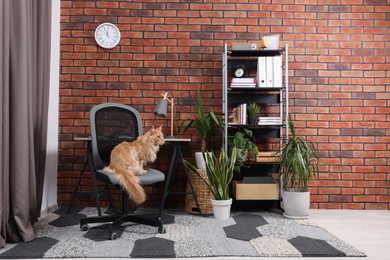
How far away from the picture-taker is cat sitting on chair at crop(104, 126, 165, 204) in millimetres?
2375

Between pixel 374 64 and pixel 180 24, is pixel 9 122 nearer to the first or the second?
pixel 180 24

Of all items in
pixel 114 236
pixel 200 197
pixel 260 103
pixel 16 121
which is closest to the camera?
pixel 16 121

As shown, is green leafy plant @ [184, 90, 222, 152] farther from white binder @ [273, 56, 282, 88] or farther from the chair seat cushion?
the chair seat cushion

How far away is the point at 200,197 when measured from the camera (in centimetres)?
331

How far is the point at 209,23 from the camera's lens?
3762 millimetres

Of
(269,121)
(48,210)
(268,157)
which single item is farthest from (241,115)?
(48,210)

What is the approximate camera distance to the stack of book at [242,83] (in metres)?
3.45

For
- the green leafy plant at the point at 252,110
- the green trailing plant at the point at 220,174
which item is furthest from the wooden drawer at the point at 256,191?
the green leafy plant at the point at 252,110

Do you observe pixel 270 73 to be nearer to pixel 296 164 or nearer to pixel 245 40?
pixel 245 40

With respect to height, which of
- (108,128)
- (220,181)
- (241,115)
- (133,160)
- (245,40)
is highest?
(245,40)

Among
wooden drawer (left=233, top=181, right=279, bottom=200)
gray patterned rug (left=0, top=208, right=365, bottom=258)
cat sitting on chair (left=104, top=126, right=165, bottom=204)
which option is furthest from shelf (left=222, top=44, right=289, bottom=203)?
cat sitting on chair (left=104, top=126, right=165, bottom=204)

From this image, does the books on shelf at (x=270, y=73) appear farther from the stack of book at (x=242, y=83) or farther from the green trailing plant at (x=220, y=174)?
the green trailing plant at (x=220, y=174)

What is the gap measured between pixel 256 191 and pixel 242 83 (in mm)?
1072

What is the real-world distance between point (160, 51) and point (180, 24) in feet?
1.20
